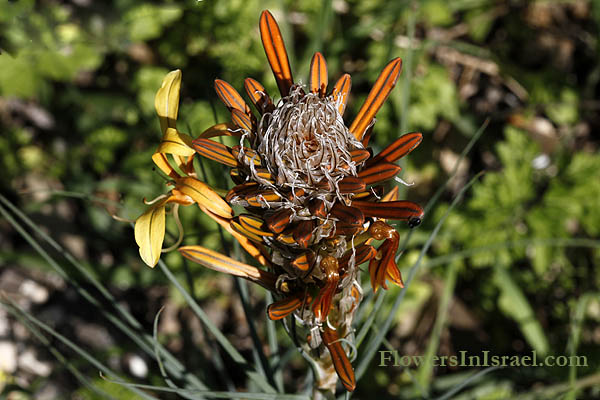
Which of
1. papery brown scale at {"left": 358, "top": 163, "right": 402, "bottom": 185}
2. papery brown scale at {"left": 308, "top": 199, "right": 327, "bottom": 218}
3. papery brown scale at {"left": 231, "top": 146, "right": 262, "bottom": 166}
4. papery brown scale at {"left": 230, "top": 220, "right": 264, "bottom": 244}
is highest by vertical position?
papery brown scale at {"left": 231, "top": 146, "right": 262, "bottom": 166}

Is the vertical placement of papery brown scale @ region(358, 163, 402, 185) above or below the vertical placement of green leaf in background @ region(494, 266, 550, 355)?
above

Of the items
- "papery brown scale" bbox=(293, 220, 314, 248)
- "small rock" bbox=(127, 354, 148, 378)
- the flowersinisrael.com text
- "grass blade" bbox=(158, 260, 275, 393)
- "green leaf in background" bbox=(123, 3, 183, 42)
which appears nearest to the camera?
"papery brown scale" bbox=(293, 220, 314, 248)

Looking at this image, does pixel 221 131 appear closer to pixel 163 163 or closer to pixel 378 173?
pixel 163 163

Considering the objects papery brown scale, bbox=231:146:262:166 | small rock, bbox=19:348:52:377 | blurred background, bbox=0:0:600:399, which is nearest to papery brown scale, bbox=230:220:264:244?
papery brown scale, bbox=231:146:262:166

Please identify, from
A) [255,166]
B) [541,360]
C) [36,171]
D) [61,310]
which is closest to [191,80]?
[36,171]

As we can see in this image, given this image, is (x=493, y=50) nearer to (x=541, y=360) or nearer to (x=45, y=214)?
(x=541, y=360)

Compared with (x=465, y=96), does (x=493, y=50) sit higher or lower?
higher

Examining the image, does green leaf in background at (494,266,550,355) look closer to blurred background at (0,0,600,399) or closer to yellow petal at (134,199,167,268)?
blurred background at (0,0,600,399)

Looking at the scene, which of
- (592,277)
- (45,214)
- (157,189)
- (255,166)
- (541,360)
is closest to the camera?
(255,166)

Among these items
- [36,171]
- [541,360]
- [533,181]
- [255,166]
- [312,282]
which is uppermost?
[255,166]
